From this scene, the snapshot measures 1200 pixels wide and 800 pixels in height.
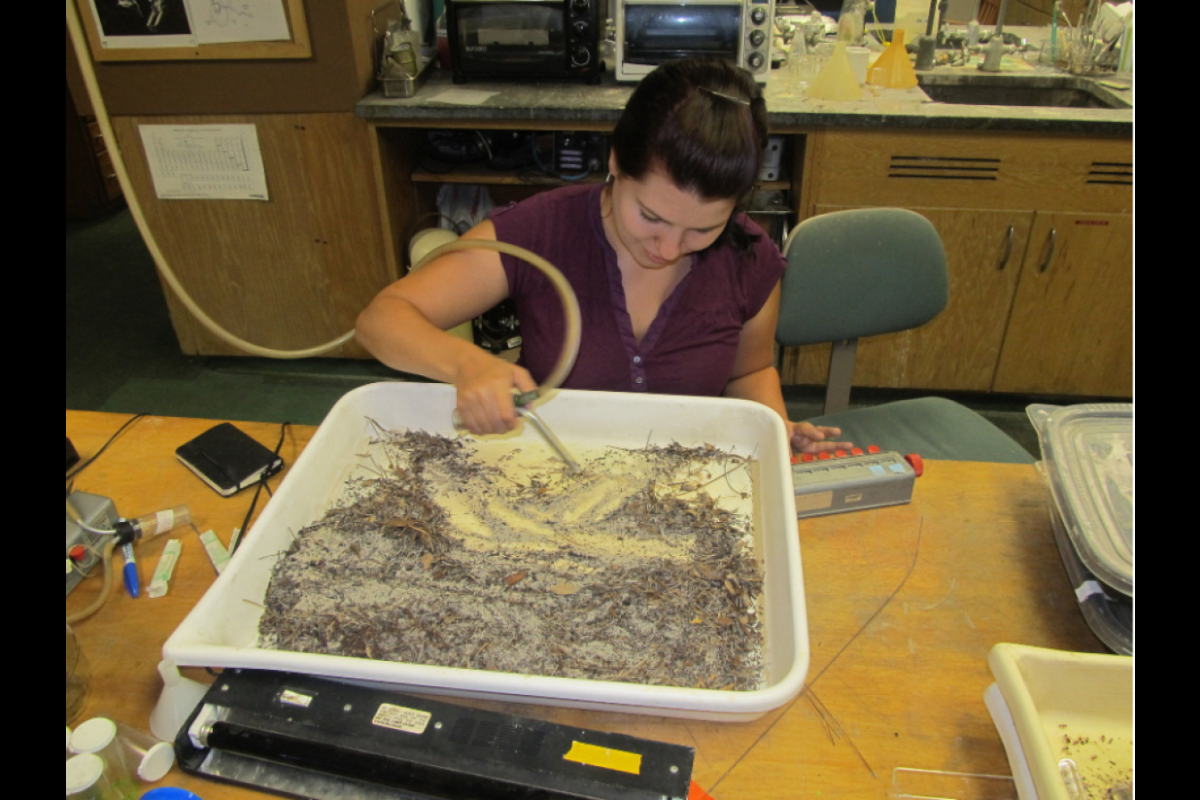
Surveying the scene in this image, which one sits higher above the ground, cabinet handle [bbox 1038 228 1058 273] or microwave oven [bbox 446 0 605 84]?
microwave oven [bbox 446 0 605 84]

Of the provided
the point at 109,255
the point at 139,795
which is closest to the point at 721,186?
the point at 139,795

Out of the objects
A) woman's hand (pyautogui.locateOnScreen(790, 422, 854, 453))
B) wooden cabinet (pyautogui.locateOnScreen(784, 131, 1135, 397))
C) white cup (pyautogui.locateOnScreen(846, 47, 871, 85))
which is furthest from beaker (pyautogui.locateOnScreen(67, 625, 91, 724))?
white cup (pyautogui.locateOnScreen(846, 47, 871, 85))

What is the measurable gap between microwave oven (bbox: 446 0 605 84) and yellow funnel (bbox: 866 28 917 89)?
898mm

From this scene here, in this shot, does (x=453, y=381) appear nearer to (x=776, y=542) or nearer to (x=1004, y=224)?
(x=776, y=542)

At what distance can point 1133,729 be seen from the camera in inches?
30.9

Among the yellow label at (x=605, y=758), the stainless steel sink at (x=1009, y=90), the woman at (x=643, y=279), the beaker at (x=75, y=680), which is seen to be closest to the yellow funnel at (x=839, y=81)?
the stainless steel sink at (x=1009, y=90)

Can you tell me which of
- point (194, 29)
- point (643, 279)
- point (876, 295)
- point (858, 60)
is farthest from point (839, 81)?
point (194, 29)

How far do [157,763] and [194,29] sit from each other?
86.0 inches

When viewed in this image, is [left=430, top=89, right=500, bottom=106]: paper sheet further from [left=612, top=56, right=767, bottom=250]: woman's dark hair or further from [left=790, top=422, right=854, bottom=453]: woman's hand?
[left=790, top=422, right=854, bottom=453]: woman's hand

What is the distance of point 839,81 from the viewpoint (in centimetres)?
225

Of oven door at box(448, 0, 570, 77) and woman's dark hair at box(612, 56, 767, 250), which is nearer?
woman's dark hair at box(612, 56, 767, 250)

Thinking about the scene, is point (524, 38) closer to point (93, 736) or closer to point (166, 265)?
point (166, 265)

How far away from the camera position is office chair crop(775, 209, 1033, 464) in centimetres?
153
